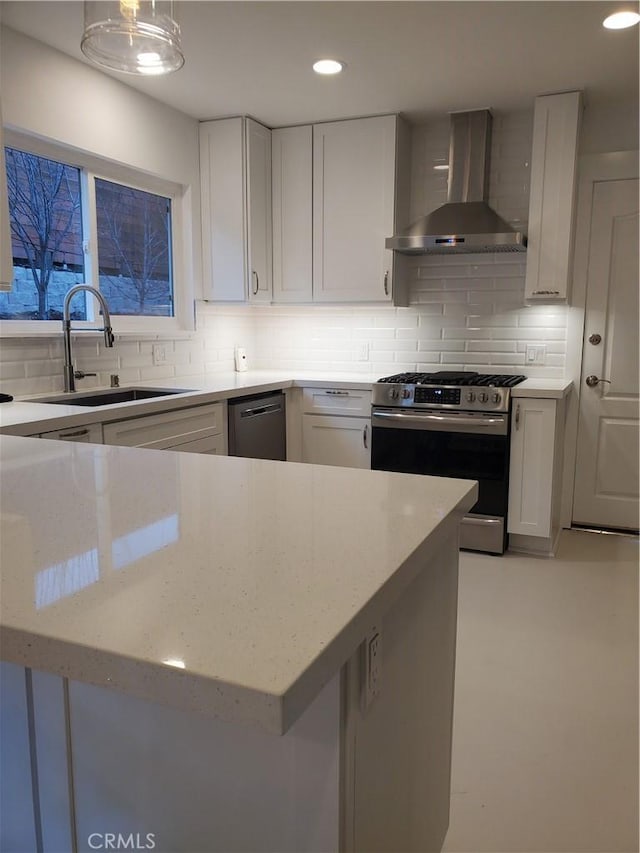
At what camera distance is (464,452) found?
3.57m

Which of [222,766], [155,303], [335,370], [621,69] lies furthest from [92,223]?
[222,766]

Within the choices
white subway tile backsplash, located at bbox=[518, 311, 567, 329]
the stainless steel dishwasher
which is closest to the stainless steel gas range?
white subway tile backsplash, located at bbox=[518, 311, 567, 329]

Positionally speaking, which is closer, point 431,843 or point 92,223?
point 431,843

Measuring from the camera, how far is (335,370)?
454 centimetres

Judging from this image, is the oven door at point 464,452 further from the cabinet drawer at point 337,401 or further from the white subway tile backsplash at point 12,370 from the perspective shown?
the white subway tile backsplash at point 12,370

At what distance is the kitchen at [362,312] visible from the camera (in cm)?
322

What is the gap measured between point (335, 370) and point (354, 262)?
2.65 ft

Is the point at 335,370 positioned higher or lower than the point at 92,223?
lower

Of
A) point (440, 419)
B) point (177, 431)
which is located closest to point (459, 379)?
point (440, 419)

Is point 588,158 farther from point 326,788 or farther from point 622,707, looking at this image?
point 326,788

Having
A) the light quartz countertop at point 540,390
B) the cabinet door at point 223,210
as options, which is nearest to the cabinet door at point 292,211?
the cabinet door at point 223,210

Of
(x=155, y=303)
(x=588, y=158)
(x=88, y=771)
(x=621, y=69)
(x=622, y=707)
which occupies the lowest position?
(x=622, y=707)

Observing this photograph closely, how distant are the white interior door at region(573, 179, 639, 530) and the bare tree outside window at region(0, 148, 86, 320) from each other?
2941 millimetres

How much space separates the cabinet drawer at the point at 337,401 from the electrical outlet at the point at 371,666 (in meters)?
2.93
